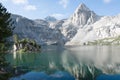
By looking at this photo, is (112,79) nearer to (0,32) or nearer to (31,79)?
(31,79)

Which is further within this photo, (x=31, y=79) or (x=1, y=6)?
(x=31, y=79)

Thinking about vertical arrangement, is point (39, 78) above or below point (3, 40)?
below

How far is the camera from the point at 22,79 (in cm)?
7406

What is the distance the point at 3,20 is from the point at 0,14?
1.61m

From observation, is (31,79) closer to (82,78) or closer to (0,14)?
(82,78)

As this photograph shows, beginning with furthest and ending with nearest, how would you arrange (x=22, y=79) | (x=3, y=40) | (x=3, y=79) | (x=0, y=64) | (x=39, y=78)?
(x=39, y=78) → (x=22, y=79) → (x=3, y=40) → (x=0, y=64) → (x=3, y=79)

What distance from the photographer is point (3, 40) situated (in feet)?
166

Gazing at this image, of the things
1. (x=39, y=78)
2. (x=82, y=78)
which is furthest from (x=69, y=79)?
(x=39, y=78)

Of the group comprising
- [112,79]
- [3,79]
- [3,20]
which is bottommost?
[112,79]

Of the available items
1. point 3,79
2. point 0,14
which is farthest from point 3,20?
point 3,79

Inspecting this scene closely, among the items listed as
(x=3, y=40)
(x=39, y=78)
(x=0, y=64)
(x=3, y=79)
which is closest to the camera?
(x=3, y=79)

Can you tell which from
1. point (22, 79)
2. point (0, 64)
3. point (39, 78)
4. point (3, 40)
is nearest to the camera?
point (0, 64)

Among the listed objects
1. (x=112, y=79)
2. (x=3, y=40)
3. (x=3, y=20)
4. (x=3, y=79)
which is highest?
(x=3, y=20)

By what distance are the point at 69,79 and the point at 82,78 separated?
392 cm
